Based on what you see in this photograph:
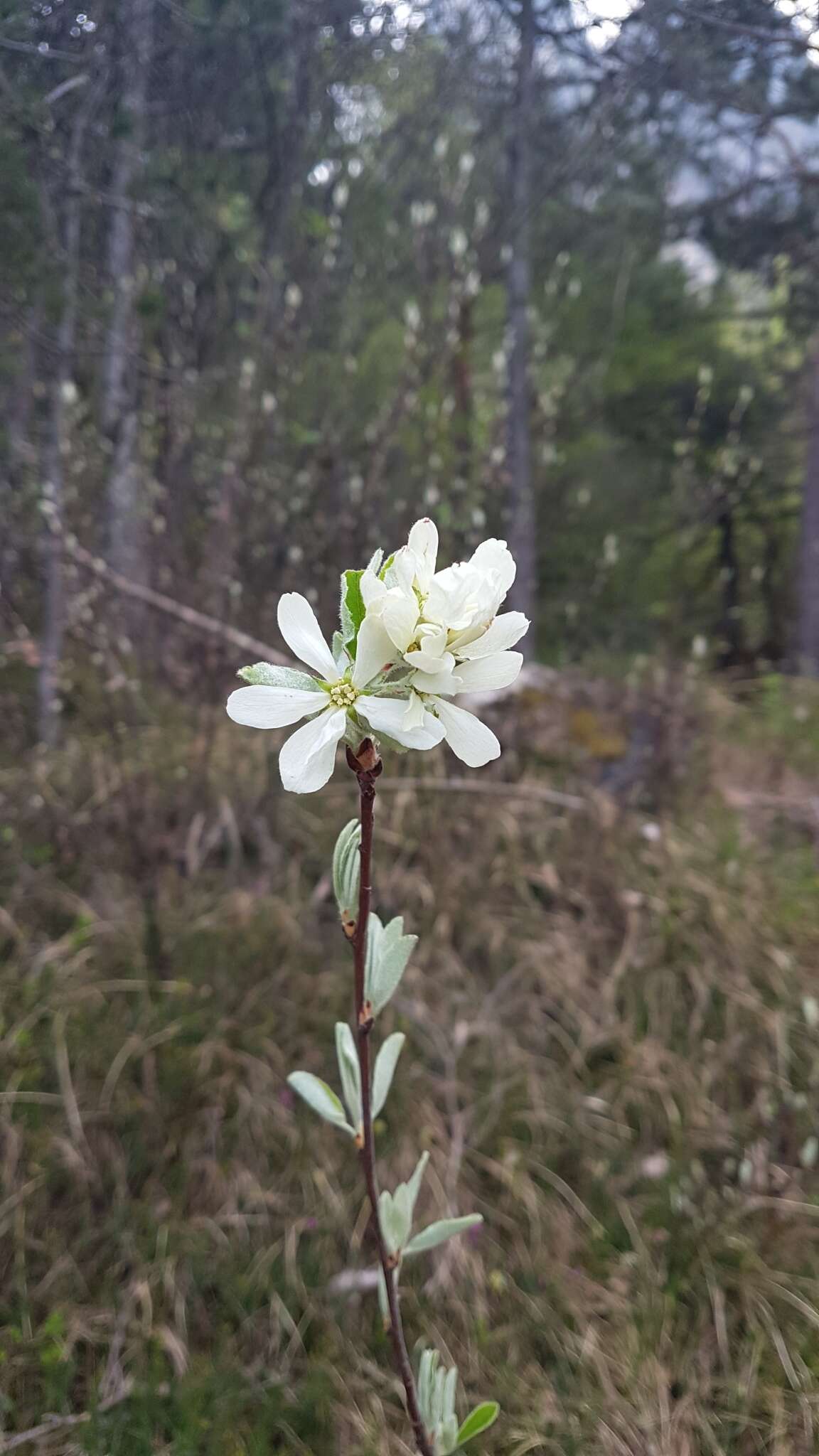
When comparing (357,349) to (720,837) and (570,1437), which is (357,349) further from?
(570,1437)

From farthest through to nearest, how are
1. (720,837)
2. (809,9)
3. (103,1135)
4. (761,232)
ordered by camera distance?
(761,232) → (720,837) → (809,9) → (103,1135)

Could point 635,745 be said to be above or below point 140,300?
below

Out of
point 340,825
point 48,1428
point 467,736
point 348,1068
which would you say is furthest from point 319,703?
point 340,825

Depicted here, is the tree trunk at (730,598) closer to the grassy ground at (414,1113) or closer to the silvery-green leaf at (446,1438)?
the grassy ground at (414,1113)

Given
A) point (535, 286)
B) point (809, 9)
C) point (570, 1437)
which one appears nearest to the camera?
point (570, 1437)

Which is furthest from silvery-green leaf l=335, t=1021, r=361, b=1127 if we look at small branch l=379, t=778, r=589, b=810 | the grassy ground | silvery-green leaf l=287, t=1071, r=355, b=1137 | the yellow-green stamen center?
small branch l=379, t=778, r=589, b=810

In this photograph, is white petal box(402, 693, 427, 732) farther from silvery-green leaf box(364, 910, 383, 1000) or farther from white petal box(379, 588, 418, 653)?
silvery-green leaf box(364, 910, 383, 1000)

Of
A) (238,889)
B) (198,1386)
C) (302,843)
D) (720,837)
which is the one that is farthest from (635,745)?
(198,1386)

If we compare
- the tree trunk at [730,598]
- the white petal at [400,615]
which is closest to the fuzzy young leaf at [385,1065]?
the white petal at [400,615]
